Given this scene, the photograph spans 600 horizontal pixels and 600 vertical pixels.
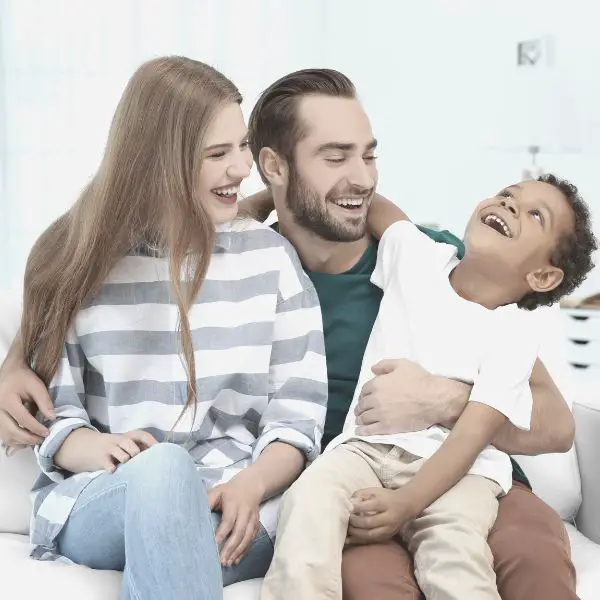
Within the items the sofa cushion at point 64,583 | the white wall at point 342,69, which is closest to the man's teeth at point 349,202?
the sofa cushion at point 64,583

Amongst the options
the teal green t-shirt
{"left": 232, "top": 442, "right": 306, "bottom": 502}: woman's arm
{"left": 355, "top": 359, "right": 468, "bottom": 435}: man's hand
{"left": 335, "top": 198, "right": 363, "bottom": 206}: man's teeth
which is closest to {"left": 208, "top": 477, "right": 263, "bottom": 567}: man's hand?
{"left": 232, "top": 442, "right": 306, "bottom": 502}: woman's arm

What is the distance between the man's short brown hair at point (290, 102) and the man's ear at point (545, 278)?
462mm

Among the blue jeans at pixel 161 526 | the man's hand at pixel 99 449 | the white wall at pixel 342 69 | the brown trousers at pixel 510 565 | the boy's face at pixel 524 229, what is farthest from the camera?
the white wall at pixel 342 69

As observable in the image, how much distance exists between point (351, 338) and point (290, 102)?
1.45 feet

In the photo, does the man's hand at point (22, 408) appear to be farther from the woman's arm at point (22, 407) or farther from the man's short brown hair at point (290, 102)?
the man's short brown hair at point (290, 102)

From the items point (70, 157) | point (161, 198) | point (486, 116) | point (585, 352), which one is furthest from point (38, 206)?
point (161, 198)

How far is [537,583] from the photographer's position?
1349mm

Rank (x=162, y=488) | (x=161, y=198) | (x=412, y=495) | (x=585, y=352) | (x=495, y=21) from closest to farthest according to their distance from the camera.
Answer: (x=162, y=488)
(x=412, y=495)
(x=161, y=198)
(x=585, y=352)
(x=495, y=21)

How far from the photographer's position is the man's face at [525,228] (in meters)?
→ 1.67

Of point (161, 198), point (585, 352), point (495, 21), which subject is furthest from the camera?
point (495, 21)

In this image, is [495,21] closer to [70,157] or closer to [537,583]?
[70,157]

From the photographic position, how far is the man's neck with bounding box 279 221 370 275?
182cm

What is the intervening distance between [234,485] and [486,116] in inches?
110

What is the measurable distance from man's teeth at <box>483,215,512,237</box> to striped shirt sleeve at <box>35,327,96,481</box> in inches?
A: 27.5
